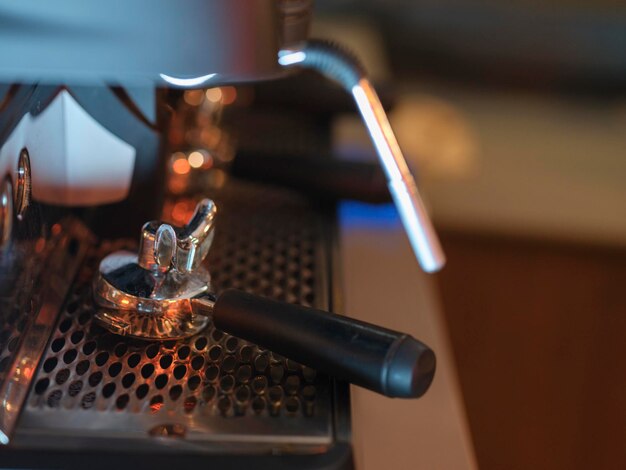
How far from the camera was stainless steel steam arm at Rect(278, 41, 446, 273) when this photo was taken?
379 mm

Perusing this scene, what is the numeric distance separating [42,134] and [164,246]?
9 cm

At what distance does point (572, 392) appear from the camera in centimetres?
95

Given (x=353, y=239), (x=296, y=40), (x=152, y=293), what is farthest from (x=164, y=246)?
(x=353, y=239)

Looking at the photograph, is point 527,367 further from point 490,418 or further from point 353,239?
point 353,239

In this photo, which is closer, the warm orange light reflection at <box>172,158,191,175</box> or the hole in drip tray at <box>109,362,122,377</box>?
the hole in drip tray at <box>109,362,122,377</box>

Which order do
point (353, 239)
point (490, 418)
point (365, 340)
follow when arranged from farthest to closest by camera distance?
point (490, 418) → point (353, 239) → point (365, 340)

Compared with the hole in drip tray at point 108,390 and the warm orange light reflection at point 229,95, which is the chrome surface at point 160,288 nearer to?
the hole in drip tray at point 108,390

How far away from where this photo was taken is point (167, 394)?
344 mm

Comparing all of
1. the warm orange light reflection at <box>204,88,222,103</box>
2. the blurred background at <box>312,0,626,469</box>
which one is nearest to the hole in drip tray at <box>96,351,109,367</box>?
the warm orange light reflection at <box>204,88,222,103</box>

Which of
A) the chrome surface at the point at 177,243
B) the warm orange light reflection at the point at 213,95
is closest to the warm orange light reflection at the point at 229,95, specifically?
the warm orange light reflection at the point at 213,95

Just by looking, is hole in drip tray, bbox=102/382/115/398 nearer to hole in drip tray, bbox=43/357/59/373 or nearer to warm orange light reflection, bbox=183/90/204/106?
hole in drip tray, bbox=43/357/59/373

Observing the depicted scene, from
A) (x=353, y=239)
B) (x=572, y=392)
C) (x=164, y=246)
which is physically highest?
(x=164, y=246)

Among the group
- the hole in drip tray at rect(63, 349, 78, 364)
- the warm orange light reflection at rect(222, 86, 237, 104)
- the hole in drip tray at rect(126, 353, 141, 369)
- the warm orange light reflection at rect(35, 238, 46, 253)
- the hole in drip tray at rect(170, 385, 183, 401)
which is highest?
the warm orange light reflection at rect(35, 238, 46, 253)

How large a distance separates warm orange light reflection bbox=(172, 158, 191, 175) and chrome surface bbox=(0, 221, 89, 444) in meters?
0.13
